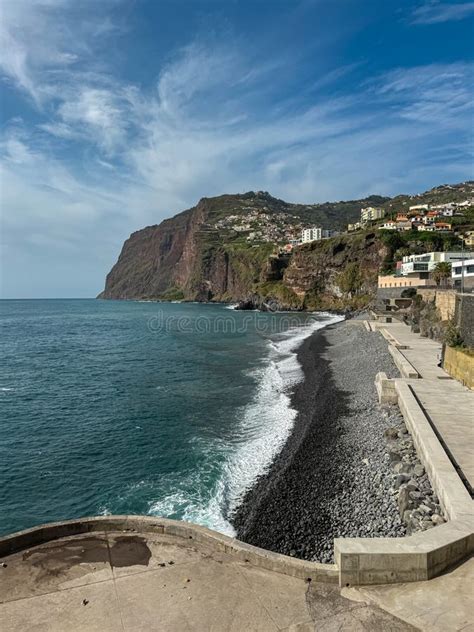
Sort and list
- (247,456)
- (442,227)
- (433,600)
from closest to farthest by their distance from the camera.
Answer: (433,600) < (247,456) < (442,227)

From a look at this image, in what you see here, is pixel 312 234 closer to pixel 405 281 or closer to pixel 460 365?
pixel 405 281

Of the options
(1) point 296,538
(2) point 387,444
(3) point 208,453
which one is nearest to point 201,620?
(1) point 296,538

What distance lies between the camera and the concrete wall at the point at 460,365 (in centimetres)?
1711

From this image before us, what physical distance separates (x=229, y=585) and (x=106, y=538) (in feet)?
7.31

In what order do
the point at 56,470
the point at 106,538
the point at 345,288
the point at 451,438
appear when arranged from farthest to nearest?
1. the point at 345,288
2. the point at 56,470
3. the point at 451,438
4. the point at 106,538

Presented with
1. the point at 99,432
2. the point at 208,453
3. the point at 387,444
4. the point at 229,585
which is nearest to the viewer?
the point at 229,585

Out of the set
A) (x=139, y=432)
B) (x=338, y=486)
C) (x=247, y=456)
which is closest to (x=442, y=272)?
(x=247, y=456)

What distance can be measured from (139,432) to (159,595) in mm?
15016

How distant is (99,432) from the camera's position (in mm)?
20156

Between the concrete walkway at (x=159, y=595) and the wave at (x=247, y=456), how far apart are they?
5771 mm

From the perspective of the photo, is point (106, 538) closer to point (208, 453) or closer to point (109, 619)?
point (109, 619)

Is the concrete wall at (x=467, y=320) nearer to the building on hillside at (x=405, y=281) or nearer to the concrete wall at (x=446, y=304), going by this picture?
the concrete wall at (x=446, y=304)

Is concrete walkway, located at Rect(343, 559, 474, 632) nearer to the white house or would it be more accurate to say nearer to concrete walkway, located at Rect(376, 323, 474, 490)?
concrete walkway, located at Rect(376, 323, 474, 490)

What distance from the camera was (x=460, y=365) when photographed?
59.9ft
